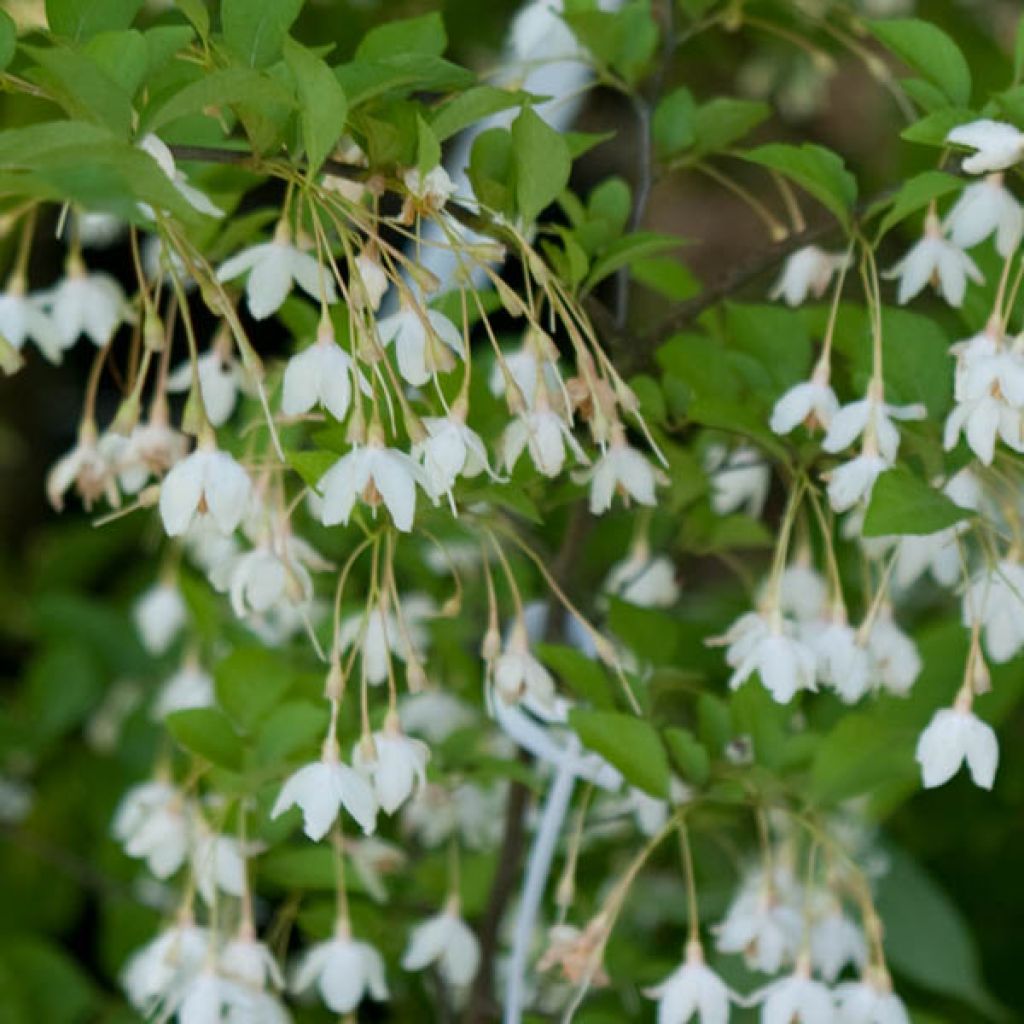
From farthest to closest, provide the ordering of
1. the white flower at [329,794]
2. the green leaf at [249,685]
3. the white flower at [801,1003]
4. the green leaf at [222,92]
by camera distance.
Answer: the green leaf at [249,685] → the white flower at [801,1003] → the white flower at [329,794] → the green leaf at [222,92]

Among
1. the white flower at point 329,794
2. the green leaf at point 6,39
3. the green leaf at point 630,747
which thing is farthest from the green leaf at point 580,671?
the green leaf at point 6,39

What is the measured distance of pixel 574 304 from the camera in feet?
2.35

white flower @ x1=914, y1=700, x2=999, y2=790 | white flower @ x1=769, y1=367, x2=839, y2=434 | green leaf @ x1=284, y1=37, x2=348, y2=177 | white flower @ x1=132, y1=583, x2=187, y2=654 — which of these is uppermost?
green leaf @ x1=284, y1=37, x2=348, y2=177

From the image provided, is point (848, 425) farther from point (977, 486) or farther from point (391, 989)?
point (391, 989)

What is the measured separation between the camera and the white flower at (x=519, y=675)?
2.53 feet

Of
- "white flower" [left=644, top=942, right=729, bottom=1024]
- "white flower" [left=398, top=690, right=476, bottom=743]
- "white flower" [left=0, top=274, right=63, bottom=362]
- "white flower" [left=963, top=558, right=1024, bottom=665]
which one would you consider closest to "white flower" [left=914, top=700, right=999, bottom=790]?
"white flower" [left=963, top=558, right=1024, bottom=665]

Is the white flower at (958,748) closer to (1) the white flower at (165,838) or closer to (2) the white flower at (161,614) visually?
(1) the white flower at (165,838)

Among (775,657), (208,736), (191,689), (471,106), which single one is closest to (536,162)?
(471,106)

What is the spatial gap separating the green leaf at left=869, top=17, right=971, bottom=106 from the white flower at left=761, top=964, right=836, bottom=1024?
15.9 inches

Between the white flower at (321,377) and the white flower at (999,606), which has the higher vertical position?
the white flower at (321,377)

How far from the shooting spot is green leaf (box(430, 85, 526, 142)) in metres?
0.67

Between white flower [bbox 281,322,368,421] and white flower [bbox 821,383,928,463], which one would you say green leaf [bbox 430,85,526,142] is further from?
white flower [bbox 821,383,928,463]

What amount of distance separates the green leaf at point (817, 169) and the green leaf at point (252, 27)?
200mm

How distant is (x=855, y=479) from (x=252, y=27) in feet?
1.00
